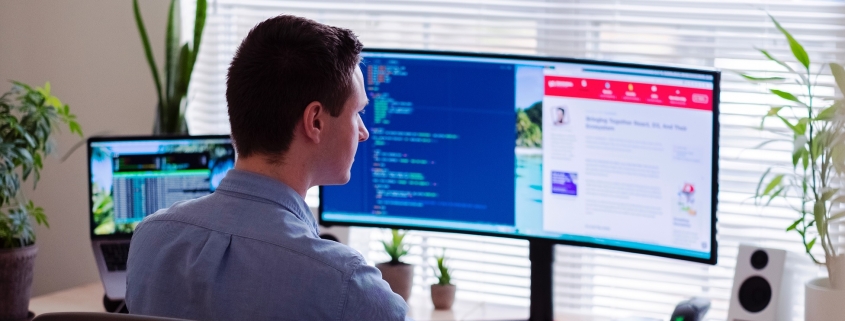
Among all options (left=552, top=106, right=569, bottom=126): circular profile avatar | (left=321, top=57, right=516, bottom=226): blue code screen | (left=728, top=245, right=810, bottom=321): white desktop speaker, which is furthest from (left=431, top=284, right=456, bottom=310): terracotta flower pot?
(left=728, top=245, right=810, bottom=321): white desktop speaker

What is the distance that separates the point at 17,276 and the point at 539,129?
4.04 ft

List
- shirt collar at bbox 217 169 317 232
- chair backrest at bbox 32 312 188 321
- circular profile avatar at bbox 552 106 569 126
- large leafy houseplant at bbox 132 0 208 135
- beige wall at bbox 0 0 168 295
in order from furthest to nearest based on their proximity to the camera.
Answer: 1. beige wall at bbox 0 0 168 295
2. large leafy houseplant at bbox 132 0 208 135
3. circular profile avatar at bbox 552 106 569 126
4. shirt collar at bbox 217 169 317 232
5. chair backrest at bbox 32 312 188 321

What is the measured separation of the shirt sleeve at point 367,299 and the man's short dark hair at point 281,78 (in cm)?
24

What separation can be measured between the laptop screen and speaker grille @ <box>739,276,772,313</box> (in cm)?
115

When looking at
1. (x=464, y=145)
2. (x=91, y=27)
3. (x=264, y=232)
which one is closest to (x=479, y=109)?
(x=464, y=145)

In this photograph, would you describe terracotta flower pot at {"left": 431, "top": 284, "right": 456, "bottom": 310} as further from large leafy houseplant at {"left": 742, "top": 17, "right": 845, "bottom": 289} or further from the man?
the man

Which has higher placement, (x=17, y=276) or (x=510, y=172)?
(x=510, y=172)

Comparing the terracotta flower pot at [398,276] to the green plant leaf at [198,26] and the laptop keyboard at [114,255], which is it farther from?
the green plant leaf at [198,26]

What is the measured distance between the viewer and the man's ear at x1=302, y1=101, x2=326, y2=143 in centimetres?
128

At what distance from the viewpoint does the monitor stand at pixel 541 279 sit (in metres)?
1.96

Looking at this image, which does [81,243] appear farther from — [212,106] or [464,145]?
[464,145]

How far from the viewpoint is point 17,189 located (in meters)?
2.34

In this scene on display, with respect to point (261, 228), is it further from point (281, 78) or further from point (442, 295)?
point (442, 295)

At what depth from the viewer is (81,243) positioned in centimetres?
288
